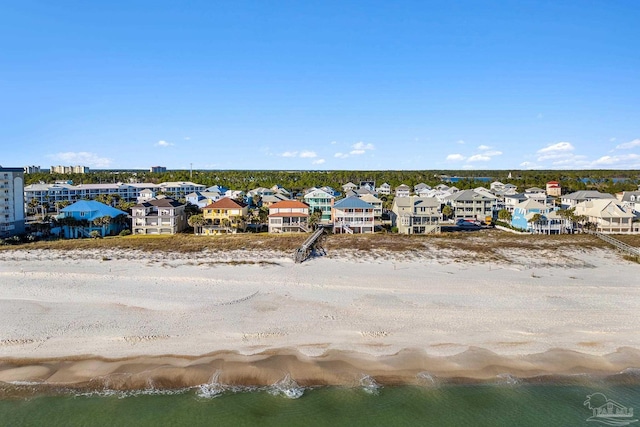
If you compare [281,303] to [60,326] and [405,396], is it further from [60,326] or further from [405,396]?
[60,326]

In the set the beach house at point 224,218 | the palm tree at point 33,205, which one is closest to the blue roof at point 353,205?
the beach house at point 224,218

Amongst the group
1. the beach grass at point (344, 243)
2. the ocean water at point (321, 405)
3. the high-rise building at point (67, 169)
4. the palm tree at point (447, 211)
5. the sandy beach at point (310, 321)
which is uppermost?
the high-rise building at point (67, 169)

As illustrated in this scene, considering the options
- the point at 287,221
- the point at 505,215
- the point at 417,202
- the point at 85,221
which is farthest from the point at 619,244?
the point at 85,221

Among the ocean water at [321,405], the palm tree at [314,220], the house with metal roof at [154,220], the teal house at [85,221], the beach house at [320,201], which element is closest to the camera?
the ocean water at [321,405]

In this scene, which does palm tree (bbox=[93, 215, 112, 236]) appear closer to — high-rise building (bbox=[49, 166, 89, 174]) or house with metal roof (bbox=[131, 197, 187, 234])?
house with metal roof (bbox=[131, 197, 187, 234])

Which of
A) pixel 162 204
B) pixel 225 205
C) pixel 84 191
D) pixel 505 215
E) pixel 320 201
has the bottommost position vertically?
pixel 505 215

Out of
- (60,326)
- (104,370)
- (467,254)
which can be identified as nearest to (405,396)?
(104,370)

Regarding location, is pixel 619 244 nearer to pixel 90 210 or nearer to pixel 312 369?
pixel 312 369

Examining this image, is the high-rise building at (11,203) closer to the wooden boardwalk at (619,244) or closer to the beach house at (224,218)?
the beach house at (224,218)
